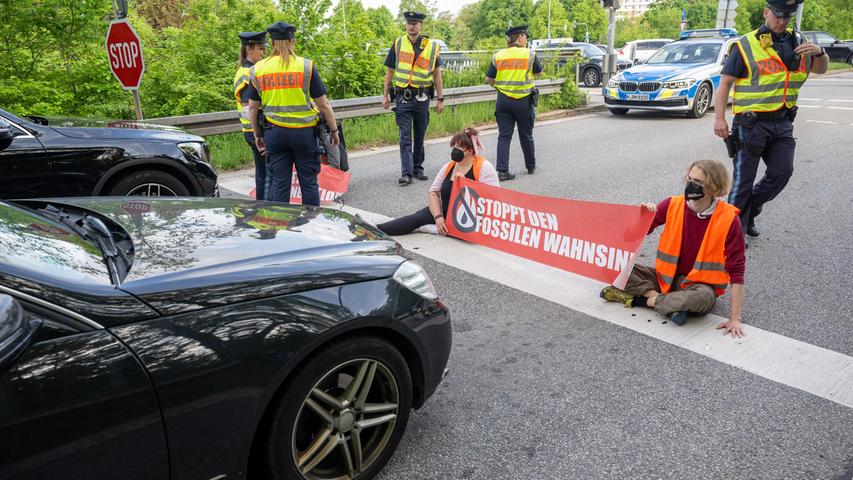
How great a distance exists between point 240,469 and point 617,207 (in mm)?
3465

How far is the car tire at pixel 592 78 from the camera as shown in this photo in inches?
1011

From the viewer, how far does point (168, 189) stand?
6.01 metres

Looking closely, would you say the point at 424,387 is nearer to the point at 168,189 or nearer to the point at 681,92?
the point at 168,189

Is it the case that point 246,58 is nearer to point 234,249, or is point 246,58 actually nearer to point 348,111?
point 234,249

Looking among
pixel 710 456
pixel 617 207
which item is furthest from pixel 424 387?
pixel 617 207

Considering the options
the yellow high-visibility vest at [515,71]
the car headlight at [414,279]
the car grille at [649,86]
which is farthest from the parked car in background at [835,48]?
the car headlight at [414,279]

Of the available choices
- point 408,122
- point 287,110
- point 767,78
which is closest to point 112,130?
point 287,110

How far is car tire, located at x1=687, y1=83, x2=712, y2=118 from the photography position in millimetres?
14429

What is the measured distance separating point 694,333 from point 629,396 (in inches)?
39.9

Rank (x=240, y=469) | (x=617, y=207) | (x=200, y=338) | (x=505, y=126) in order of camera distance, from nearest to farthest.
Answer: (x=200, y=338) → (x=240, y=469) → (x=617, y=207) → (x=505, y=126)

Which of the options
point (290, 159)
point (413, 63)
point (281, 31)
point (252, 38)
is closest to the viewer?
point (281, 31)

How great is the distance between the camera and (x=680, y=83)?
46.6ft

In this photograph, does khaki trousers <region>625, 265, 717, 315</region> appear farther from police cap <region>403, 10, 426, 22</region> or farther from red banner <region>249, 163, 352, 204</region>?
police cap <region>403, 10, 426, 22</region>

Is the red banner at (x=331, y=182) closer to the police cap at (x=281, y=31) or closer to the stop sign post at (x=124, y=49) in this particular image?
the police cap at (x=281, y=31)
